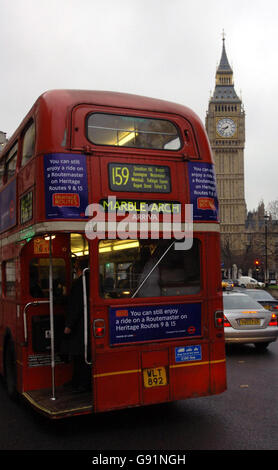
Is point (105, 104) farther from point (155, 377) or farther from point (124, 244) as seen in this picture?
point (155, 377)

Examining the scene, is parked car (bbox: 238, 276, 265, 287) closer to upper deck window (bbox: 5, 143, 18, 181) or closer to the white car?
the white car

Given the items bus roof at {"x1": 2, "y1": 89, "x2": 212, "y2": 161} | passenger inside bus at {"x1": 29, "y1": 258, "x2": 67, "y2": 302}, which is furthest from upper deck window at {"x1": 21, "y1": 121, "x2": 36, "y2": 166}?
passenger inside bus at {"x1": 29, "y1": 258, "x2": 67, "y2": 302}

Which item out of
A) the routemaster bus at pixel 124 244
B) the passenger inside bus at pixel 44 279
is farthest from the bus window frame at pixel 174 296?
the passenger inside bus at pixel 44 279

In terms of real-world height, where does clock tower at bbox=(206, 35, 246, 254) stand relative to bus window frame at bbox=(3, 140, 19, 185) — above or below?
above

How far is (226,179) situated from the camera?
118812 millimetres

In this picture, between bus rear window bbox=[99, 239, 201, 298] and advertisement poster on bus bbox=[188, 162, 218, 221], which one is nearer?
bus rear window bbox=[99, 239, 201, 298]

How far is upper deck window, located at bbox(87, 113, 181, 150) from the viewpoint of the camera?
20.4ft

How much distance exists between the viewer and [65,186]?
5.86 meters

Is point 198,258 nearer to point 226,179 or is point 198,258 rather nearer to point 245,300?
point 245,300

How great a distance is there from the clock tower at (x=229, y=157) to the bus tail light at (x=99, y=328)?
111 metres

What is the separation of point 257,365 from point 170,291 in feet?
15.2

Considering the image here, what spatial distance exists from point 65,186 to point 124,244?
3.17 ft

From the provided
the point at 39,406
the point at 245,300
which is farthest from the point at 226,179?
the point at 39,406

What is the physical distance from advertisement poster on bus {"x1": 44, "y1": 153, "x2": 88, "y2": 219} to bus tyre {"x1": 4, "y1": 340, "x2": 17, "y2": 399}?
2.81 metres
